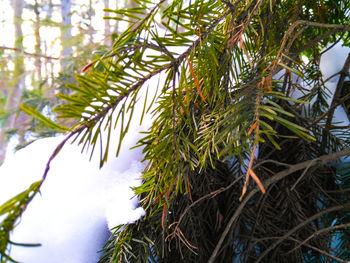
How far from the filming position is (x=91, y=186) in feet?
1.67

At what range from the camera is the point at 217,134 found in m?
0.30

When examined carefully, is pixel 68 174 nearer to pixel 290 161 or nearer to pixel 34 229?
pixel 34 229

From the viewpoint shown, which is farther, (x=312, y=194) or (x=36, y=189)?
(x=312, y=194)

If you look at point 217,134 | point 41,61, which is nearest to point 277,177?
point 217,134

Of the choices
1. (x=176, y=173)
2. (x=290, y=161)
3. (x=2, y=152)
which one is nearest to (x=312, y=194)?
(x=290, y=161)

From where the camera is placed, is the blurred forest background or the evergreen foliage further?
the blurred forest background

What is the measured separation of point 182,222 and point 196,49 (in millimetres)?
256

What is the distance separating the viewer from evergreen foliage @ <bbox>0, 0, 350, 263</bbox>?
31cm

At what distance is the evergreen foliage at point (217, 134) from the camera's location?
0.31 meters

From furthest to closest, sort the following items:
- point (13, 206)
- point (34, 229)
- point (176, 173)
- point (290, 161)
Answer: point (290, 161) < point (34, 229) < point (176, 173) < point (13, 206)

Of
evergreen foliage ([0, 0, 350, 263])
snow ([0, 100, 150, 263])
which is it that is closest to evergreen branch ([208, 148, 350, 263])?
evergreen foliage ([0, 0, 350, 263])

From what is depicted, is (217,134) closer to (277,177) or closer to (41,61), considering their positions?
(277,177)

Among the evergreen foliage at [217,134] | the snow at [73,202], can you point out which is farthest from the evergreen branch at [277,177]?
the snow at [73,202]

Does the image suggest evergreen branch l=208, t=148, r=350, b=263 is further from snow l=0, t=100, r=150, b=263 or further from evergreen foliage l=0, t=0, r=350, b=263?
snow l=0, t=100, r=150, b=263
